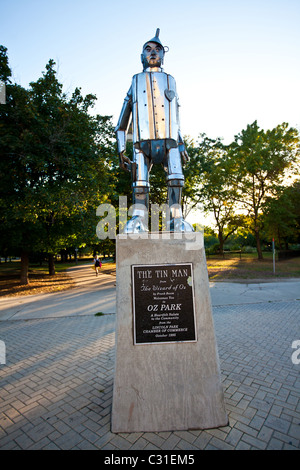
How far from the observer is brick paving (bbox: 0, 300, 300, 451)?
2.31 meters

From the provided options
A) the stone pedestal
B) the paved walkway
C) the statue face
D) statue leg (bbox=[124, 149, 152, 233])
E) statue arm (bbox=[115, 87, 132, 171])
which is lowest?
the paved walkway

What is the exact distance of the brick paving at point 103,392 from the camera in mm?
2311

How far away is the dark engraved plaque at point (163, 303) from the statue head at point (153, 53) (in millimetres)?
2982

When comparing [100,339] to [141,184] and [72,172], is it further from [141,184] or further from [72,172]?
[72,172]

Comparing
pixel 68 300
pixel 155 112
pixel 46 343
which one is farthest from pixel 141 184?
pixel 68 300

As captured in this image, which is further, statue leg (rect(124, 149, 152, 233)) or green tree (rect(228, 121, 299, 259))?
green tree (rect(228, 121, 299, 259))

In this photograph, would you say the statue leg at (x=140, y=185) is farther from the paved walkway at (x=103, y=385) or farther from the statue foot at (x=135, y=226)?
the paved walkway at (x=103, y=385)

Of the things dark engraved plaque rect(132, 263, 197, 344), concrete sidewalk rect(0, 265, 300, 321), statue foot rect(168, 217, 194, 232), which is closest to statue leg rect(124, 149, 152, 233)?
statue foot rect(168, 217, 194, 232)

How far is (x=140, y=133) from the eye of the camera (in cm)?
342

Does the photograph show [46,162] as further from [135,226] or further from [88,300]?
[135,226]

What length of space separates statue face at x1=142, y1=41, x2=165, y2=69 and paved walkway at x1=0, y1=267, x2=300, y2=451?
4611mm

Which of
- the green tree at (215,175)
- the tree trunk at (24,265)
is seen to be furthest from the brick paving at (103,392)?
the green tree at (215,175)

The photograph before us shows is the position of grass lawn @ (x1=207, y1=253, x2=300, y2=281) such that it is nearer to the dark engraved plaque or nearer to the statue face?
the dark engraved plaque
